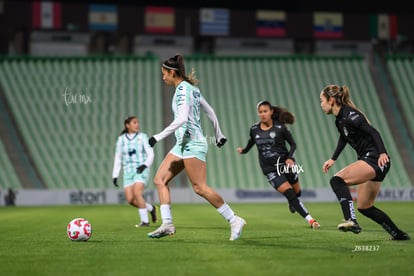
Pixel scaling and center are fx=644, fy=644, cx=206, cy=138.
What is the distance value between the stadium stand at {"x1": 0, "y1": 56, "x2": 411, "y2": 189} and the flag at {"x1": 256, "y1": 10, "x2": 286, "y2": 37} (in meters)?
1.40

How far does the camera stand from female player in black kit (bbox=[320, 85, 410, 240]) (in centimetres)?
843

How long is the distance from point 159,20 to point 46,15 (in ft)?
17.9

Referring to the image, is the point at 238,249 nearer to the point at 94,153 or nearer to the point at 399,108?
the point at 94,153

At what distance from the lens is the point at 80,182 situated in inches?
1031

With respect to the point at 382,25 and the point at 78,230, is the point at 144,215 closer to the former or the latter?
the point at 78,230

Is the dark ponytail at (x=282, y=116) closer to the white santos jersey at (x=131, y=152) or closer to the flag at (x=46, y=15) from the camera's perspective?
the white santos jersey at (x=131, y=152)

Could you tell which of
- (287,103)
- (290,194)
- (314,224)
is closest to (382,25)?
(287,103)

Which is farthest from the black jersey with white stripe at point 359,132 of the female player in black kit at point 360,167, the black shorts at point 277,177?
the black shorts at point 277,177

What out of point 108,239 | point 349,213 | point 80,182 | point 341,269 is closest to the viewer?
point 341,269

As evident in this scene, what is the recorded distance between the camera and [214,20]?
31859 millimetres

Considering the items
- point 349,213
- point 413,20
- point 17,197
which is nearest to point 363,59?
point 413,20

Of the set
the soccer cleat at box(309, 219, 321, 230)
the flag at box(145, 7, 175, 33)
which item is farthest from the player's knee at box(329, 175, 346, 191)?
the flag at box(145, 7, 175, 33)

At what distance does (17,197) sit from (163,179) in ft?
53.6

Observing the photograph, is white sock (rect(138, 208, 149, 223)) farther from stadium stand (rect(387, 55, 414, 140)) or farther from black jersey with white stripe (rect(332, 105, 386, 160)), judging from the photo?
stadium stand (rect(387, 55, 414, 140))
